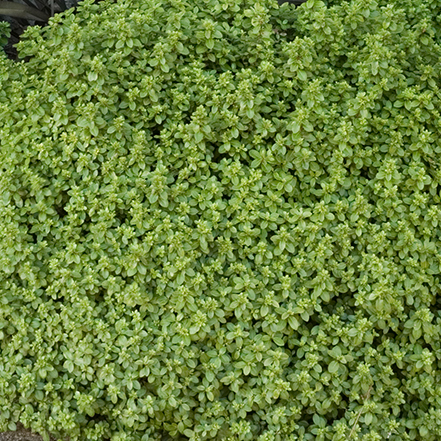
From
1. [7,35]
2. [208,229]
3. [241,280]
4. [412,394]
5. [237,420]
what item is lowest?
[412,394]

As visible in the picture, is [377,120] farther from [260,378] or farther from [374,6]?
[260,378]

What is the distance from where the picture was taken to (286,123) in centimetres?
398

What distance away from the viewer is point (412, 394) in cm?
383

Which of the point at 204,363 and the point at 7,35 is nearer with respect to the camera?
the point at 204,363

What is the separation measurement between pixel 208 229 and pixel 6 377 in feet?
4.60

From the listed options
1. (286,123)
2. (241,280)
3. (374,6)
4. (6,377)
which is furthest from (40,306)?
(374,6)

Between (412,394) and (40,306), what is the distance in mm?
2129

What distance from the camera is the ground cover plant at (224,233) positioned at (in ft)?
12.2

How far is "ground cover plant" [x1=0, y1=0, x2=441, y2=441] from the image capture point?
3709 millimetres

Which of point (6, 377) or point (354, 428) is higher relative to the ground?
point (6, 377)

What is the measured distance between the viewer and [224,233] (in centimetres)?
383

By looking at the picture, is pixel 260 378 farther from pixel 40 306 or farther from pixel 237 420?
pixel 40 306

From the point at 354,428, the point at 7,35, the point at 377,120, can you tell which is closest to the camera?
the point at 354,428

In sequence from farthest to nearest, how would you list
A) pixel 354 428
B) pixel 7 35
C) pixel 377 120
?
pixel 7 35 → pixel 377 120 → pixel 354 428
